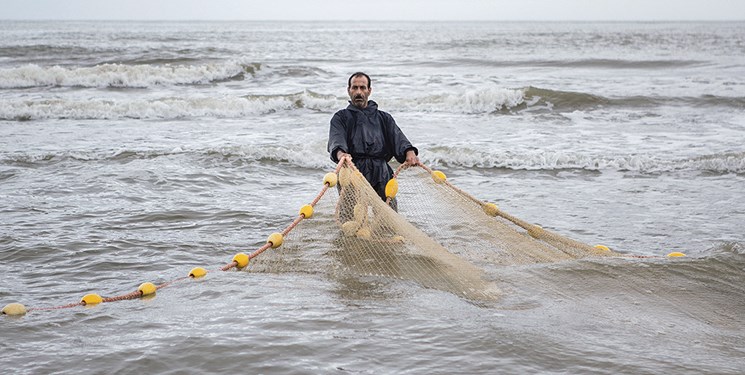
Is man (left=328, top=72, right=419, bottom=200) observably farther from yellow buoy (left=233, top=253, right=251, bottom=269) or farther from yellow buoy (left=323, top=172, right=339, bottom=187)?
yellow buoy (left=233, top=253, right=251, bottom=269)

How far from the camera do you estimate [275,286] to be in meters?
4.77

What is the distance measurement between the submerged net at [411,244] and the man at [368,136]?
25 cm

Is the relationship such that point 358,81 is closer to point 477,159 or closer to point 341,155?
point 341,155

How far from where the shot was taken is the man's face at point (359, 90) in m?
5.74

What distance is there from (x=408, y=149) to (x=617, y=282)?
1.88m

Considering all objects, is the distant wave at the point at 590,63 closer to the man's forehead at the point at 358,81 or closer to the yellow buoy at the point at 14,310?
the man's forehead at the point at 358,81

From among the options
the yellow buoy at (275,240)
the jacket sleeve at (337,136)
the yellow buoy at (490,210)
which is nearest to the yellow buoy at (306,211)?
the yellow buoy at (275,240)

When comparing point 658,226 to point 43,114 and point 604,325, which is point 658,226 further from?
point 43,114

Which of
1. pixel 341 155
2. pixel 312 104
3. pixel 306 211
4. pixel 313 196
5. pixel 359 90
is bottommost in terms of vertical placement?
pixel 313 196

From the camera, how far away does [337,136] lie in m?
5.63

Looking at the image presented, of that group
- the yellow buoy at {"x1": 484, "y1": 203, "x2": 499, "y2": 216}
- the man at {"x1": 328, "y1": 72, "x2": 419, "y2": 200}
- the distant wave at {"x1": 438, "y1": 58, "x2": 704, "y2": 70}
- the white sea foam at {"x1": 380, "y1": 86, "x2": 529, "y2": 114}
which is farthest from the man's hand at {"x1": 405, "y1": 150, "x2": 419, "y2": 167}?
the distant wave at {"x1": 438, "y1": 58, "x2": 704, "y2": 70}

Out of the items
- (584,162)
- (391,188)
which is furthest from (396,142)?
(584,162)

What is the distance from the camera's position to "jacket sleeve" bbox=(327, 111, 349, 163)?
5.52m

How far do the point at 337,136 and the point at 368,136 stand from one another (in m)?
0.25
